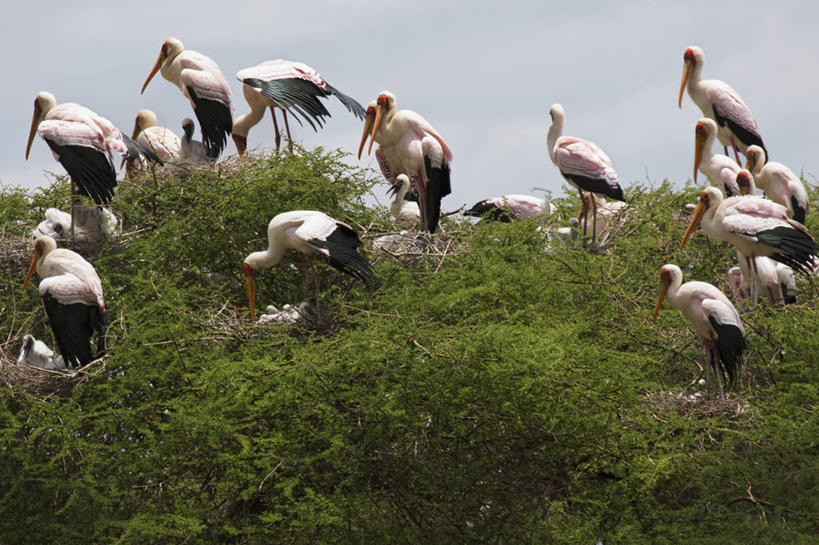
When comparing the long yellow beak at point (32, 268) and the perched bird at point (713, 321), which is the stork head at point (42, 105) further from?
the perched bird at point (713, 321)

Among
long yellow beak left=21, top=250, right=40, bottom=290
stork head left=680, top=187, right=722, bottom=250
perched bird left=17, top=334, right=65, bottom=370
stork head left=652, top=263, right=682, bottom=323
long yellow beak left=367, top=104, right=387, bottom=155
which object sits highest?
long yellow beak left=367, top=104, right=387, bottom=155

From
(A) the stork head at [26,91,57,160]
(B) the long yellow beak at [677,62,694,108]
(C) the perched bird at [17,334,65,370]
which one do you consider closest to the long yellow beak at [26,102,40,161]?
(A) the stork head at [26,91,57,160]

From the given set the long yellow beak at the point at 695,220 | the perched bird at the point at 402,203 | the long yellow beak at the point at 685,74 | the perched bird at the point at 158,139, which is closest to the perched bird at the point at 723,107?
the long yellow beak at the point at 685,74

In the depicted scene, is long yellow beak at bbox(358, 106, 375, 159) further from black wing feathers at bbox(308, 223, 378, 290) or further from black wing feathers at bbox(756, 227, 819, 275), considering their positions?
black wing feathers at bbox(756, 227, 819, 275)

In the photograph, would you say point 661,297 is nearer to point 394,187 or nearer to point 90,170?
point 394,187

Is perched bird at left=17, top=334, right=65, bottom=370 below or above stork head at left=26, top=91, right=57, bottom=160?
below

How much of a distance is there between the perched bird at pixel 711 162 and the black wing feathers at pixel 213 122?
4.53 meters

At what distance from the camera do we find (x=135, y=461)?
31.4 feet

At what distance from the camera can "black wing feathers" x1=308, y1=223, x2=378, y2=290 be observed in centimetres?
1024

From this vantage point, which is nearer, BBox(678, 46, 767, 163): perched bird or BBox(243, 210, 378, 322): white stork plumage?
BBox(243, 210, 378, 322): white stork plumage

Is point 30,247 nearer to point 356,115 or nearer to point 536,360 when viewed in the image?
point 356,115

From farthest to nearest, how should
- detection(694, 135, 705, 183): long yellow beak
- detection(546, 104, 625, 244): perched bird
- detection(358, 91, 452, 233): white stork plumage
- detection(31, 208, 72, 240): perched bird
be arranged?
detection(694, 135, 705, 183): long yellow beak < detection(546, 104, 625, 244): perched bird < detection(358, 91, 452, 233): white stork plumage < detection(31, 208, 72, 240): perched bird

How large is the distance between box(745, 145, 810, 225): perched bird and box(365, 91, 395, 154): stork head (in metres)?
3.50

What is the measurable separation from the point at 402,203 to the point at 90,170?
2.99m
